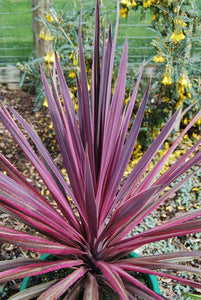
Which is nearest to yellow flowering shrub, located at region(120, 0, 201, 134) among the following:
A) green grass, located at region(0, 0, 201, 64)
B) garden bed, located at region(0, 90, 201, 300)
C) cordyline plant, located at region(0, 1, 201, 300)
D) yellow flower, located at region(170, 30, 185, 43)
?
yellow flower, located at region(170, 30, 185, 43)

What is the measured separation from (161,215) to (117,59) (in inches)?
48.1

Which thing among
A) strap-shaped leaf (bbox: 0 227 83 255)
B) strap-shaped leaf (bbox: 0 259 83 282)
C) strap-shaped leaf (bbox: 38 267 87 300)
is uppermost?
strap-shaped leaf (bbox: 0 227 83 255)

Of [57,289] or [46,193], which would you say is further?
[46,193]

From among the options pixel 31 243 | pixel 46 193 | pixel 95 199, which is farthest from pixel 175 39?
pixel 31 243

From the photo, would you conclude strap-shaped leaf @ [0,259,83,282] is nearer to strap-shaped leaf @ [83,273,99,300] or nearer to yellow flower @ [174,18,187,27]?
strap-shaped leaf @ [83,273,99,300]

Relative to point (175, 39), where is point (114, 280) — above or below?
below

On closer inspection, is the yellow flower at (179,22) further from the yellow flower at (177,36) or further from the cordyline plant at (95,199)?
the cordyline plant at (95,199)

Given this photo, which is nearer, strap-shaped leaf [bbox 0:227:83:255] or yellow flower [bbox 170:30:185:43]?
strap-shaped leaf [bbox 0:227:83:255]

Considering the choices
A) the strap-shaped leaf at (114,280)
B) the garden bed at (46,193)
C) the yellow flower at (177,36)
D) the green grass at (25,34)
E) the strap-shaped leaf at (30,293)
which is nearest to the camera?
the strap-shaped leaf at (114,280)

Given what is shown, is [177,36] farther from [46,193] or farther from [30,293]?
[30,293]

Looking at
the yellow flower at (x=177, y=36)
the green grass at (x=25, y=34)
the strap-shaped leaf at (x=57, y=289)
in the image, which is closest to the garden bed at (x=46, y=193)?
the strap-shaped leaf at (x=57, y=289)

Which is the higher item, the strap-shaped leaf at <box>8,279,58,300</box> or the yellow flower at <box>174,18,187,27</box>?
the yellow flower at <box>174,18,187,27</box>

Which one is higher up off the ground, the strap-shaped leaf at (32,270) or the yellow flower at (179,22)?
the yellow flower at (179,22)

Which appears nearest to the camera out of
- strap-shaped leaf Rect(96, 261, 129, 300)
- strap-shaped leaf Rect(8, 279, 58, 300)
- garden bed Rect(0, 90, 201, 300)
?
strap-shaped leaf Rect(96, 261, 129, 300)
